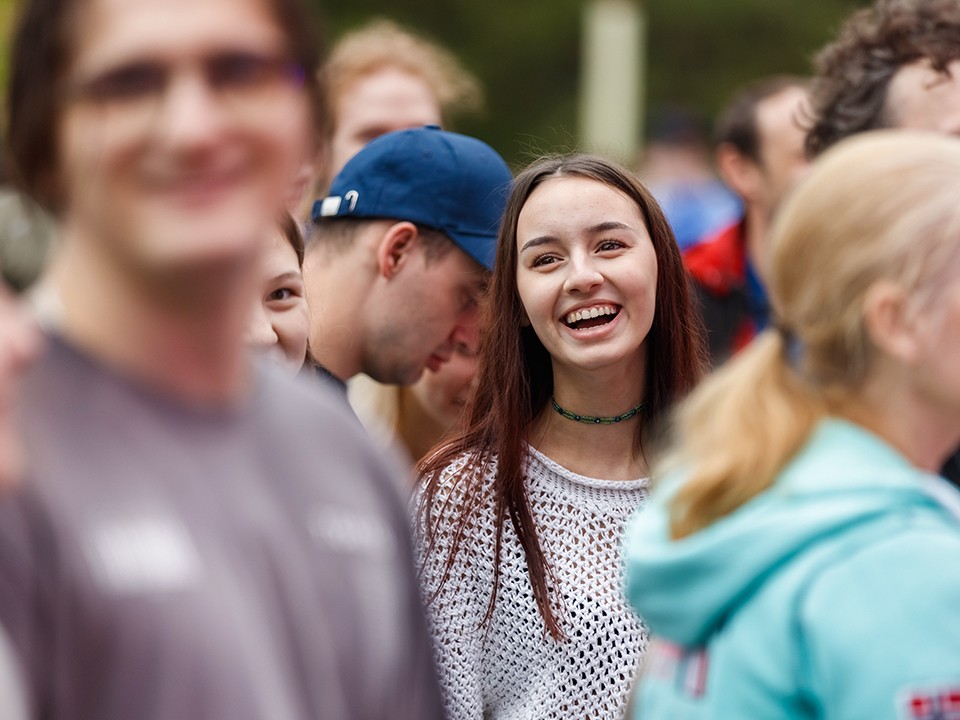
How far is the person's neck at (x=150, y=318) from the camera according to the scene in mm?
1420

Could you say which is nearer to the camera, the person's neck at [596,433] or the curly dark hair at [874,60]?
Answer: the person's neck at [596,433]

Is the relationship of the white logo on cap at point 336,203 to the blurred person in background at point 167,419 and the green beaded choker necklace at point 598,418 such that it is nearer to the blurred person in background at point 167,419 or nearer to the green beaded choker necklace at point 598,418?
the green beaded choker necklace at point 598,418

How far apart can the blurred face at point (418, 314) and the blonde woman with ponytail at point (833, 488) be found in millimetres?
1767

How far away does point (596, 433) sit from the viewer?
11.2ft

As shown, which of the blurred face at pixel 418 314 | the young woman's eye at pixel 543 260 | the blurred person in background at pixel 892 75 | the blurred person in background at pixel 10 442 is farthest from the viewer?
the blurred face at pixel 418 314

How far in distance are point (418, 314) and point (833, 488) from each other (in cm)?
205

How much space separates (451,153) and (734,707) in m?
2.37

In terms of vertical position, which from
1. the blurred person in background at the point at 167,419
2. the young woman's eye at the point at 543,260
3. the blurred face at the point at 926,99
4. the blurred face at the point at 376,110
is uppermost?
the blurred person in background at the point at 167,419

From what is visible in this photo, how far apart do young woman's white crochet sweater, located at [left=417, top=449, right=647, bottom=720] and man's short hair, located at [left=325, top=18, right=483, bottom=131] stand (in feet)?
8.47

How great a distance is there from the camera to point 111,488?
1336mm

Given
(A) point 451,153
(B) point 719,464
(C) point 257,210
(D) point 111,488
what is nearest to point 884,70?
(A) point 451,153

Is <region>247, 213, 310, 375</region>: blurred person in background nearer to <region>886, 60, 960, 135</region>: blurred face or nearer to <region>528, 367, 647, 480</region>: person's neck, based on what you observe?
<region>528, 367, 647, 480</region>: person's neck

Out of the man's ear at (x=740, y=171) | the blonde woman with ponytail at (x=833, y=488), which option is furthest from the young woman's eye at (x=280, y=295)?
the man's ear at (x=740, y=171)

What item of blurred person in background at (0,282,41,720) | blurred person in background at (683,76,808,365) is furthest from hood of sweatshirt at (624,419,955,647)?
blurred person in background at (683,76,808,365)
